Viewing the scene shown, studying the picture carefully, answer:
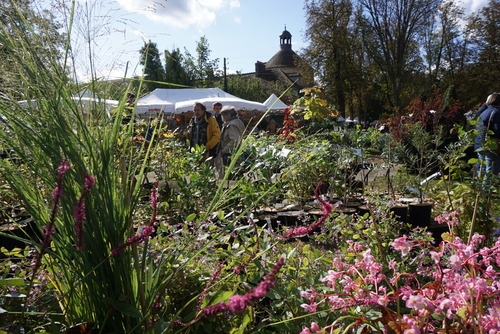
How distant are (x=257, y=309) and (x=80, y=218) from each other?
109cm

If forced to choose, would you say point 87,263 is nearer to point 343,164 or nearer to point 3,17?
point 3,17

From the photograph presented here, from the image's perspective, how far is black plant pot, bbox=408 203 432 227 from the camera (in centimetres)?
358

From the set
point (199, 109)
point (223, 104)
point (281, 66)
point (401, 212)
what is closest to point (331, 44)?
point (223, 104)

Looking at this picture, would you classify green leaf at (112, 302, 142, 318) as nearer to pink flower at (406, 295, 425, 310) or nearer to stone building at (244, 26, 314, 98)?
pink flower at (406, 295, 425, 310)

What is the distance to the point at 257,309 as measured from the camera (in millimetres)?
1722

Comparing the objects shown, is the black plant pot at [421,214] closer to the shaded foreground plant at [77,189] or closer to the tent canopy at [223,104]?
the shaded foreground plant at [77,189]

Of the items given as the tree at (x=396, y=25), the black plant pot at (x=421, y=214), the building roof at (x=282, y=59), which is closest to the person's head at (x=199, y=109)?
the black plant pot at (x=421, y=214)

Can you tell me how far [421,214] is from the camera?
361cm

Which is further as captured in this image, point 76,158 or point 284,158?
point 284,158

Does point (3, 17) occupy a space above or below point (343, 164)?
above

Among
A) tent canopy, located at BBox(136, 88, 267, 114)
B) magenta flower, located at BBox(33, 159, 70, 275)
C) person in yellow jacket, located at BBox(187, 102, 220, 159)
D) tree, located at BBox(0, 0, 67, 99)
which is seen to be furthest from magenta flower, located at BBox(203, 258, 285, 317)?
tent canopy, located at BBox(136, 88, 267, 114)

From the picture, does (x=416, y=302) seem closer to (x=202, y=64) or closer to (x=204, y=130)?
(x=204, y=130)

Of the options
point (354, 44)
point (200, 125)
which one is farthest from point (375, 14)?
point (200, 125)

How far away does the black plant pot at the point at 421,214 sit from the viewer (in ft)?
11.8
